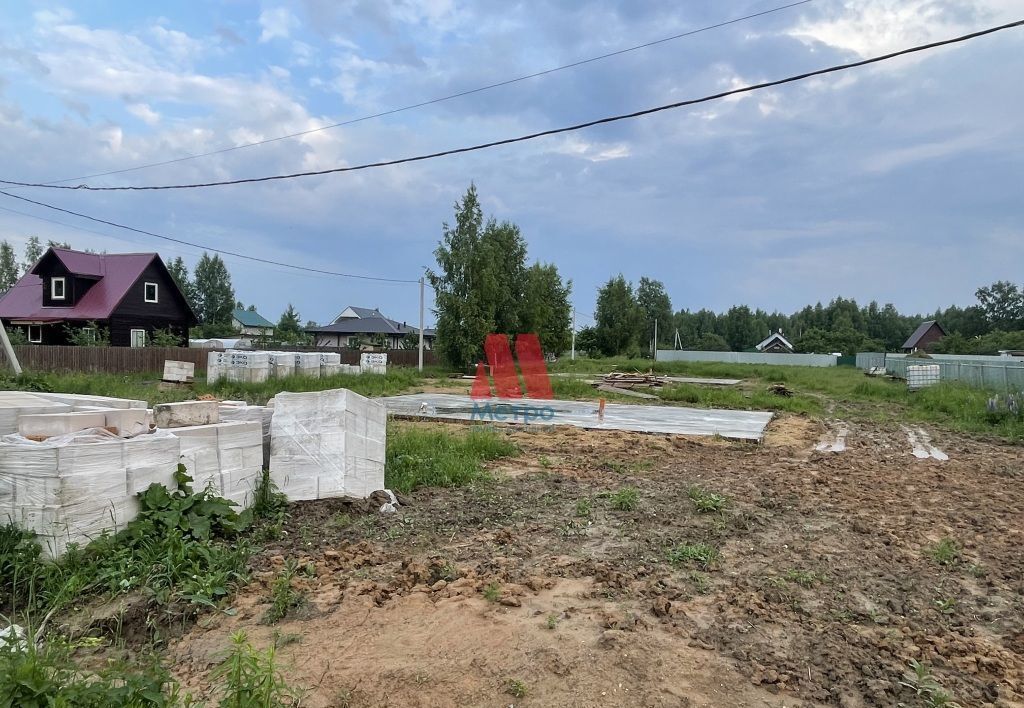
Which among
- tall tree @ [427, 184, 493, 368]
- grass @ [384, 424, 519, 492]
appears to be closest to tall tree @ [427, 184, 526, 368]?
tall tree @ [427, 184, 493, 368]

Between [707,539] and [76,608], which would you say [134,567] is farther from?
[707,539]

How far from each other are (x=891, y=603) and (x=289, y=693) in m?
3.42

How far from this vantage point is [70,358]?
21844 mm

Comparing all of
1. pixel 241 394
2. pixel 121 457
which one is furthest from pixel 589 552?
pixel 241 394

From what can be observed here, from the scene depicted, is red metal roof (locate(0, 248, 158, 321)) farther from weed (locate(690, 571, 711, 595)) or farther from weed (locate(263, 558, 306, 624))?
weed (locate(690, 571, 711, 595))

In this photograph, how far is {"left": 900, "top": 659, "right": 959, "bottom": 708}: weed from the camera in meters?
2.56

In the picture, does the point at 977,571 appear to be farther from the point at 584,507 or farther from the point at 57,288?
the point at 57,288

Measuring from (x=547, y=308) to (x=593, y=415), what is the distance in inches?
952

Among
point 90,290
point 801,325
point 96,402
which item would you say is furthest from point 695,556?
point 801,325

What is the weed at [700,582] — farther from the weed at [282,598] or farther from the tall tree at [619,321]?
the tall tree at [619,321]

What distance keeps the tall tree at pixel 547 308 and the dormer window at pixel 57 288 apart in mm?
22617

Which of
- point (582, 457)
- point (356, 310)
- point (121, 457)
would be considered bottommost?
point (582, 457)

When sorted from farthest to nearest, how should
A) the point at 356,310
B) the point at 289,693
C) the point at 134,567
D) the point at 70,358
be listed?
the point at 356,310 → the point at 70,358 → the point at 134,567 → the point at 289,693

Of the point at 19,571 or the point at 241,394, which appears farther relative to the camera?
the point at 241,394
